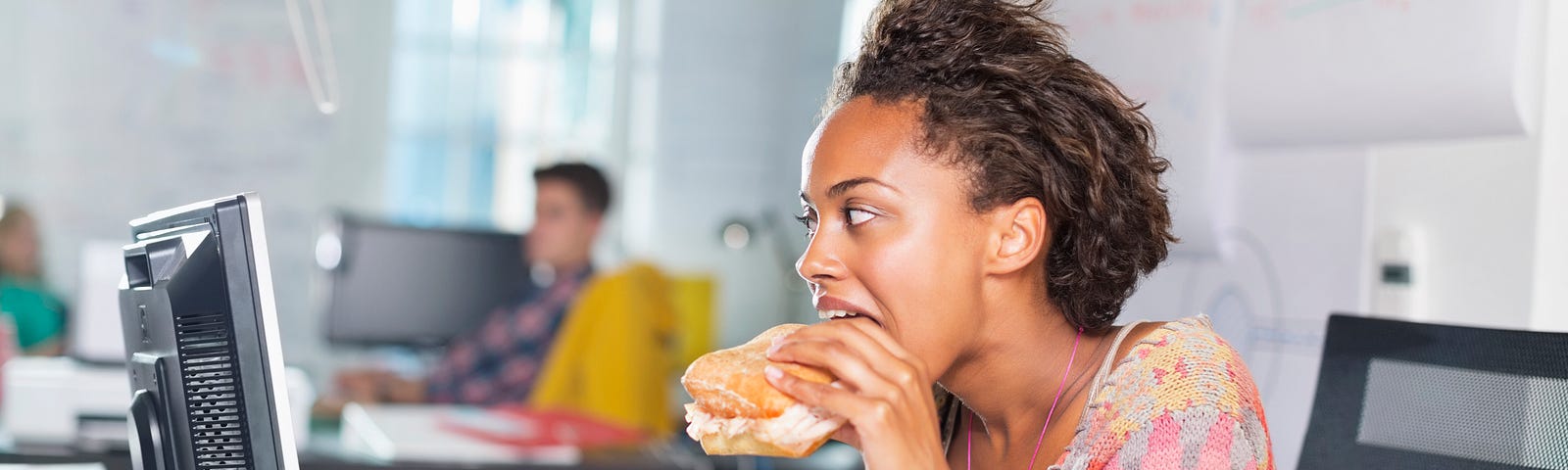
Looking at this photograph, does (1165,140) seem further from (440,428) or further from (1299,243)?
(440,428)

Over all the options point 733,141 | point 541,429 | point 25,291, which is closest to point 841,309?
point 541,429

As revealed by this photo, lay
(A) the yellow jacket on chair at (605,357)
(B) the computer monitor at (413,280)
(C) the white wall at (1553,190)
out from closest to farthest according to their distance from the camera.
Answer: (C) the white wall at (1553,190)
(A) the yellow jacket on chair at (605,357)
(B) the computer monitor at (413,280)

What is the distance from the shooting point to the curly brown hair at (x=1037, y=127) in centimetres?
121

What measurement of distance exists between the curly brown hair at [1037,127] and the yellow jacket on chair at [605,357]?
229 centimetres

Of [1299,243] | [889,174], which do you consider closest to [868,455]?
[889,174]

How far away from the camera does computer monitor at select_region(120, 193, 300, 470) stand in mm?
1047

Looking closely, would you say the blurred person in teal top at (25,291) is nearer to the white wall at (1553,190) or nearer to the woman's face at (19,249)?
the woman's face at (19,249)

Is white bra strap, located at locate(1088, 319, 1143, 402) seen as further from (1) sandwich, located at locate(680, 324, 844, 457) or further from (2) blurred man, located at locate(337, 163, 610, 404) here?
(2) blurred man, located at locate(337, 163, 610, 404)

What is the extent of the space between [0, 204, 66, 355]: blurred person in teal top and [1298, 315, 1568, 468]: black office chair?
425 centimetres

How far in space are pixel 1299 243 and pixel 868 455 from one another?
57.0 inches

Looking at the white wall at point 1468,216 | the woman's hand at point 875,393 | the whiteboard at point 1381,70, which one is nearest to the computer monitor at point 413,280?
the whiteboard at point 1381,70

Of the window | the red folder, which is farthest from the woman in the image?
the window

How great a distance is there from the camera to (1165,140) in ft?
8.24

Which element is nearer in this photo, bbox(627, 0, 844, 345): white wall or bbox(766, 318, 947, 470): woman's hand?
bbox(766, 318, 947, 470): woman's hand
